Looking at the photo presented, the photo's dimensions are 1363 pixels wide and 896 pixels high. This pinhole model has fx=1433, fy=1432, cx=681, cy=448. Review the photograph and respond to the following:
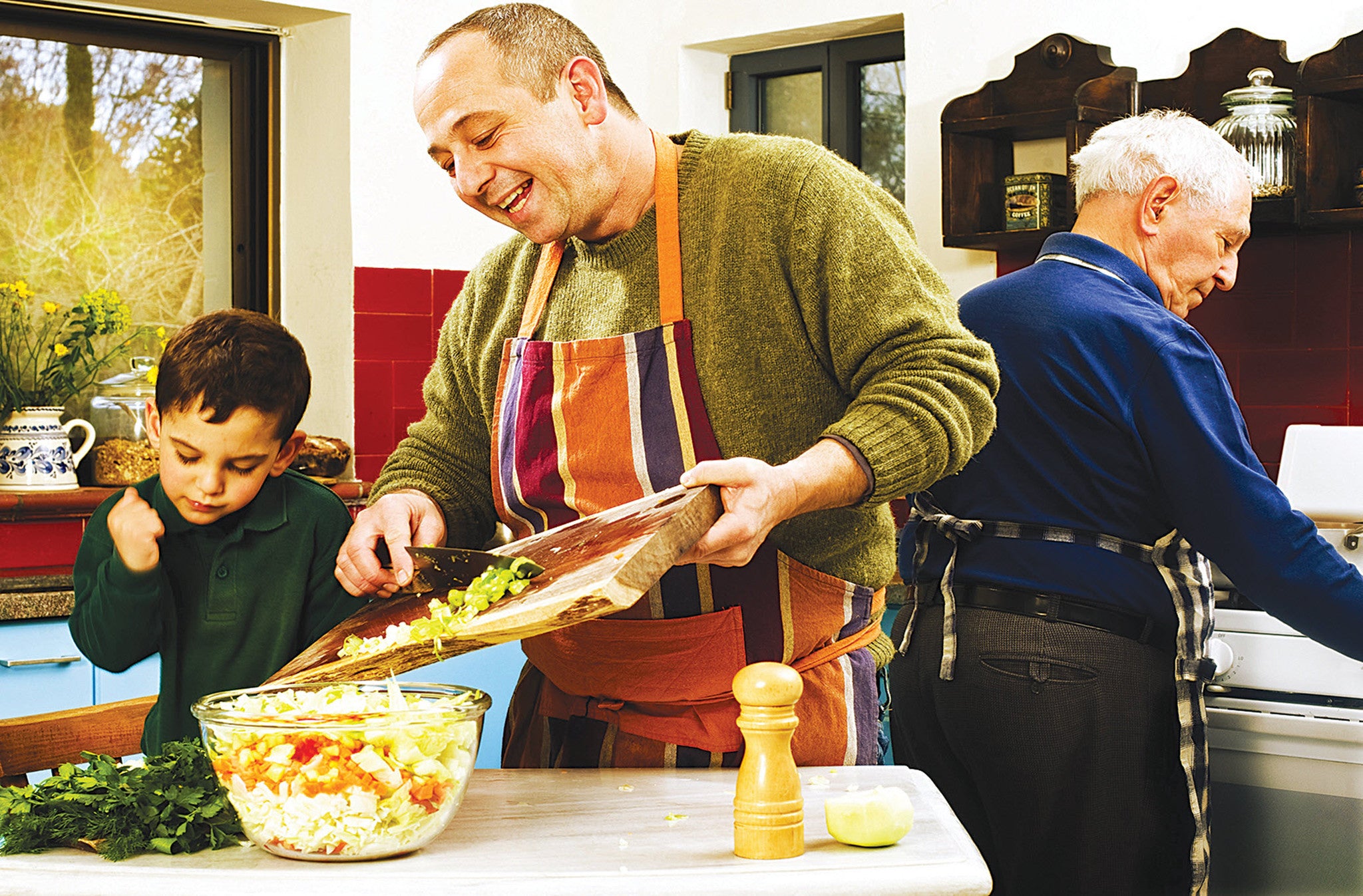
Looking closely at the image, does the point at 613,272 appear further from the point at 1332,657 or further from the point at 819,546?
the point at 1332,657

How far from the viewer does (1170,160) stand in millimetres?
2098

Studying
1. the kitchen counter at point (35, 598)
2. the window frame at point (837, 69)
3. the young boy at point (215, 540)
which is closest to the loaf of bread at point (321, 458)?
the kitchen counter at point (35, 598)

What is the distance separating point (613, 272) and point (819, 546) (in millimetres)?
369

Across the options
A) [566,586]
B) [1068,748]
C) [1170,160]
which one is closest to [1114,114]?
[1170,160]

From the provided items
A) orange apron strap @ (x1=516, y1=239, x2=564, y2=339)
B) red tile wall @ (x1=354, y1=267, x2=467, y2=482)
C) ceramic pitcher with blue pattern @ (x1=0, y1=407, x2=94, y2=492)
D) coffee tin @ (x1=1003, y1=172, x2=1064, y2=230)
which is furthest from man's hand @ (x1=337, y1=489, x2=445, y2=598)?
coffee tin @ (x1=1003, y1=172, x2=1064, y2=230)

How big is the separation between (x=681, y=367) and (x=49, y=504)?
A: 177cm

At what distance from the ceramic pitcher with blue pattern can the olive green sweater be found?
5.07ft

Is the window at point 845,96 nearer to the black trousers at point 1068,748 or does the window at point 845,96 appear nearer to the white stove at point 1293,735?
the white stove at point 1293,735

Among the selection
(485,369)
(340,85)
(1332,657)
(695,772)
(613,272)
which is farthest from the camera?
(340,85)

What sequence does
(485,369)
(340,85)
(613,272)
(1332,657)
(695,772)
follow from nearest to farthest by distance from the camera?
(695,772)
(613,272)
(485,369)
(1332,657)
(340,85)

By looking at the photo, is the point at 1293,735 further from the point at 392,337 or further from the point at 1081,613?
the point at 392,337

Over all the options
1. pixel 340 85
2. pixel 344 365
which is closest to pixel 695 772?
pixel 344 365

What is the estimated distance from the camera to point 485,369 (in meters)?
1.65

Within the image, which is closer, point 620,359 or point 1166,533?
point 620,359
